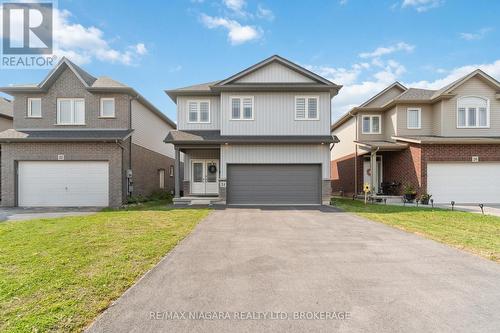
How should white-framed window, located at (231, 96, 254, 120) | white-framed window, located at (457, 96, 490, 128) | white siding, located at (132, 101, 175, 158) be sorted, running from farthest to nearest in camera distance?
white siding, located at (132, 101, 175, 158)
white-framed window, located at (457, 96, 490, 128)
white-framed window, located at (231, 96, 254, 120)

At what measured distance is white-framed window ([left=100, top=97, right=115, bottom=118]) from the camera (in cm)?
1514

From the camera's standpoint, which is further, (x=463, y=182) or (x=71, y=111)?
(x=71, y=111)

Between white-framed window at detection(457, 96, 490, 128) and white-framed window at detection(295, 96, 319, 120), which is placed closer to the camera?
white-framed window at detection(295, 96, 319, 120)

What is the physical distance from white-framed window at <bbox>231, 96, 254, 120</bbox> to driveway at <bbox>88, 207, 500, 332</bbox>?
9286 millimetres

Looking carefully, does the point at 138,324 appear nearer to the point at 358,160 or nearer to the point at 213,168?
the point at 213,168

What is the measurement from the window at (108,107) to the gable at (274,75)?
753 cm

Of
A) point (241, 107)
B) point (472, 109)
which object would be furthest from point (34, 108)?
point (472, 109)

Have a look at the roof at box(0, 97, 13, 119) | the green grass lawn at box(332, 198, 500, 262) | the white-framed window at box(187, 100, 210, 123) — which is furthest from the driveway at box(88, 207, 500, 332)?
the roof at box(0, 97, 13, 119)

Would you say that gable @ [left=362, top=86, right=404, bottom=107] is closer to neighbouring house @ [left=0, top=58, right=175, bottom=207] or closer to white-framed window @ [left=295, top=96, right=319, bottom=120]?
white-framed window @ [left=295, top=96, right=319, bottom=120]

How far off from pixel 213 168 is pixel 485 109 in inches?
666

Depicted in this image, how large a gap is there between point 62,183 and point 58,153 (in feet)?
5.25

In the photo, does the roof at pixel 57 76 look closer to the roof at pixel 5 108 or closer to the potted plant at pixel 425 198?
the roof at pixel 5 108

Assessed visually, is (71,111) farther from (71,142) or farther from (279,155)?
(279,155)

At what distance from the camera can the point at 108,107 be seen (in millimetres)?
15211
